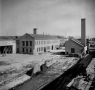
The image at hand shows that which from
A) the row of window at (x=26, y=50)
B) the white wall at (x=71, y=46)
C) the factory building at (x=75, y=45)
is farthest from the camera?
the row of window at (x=26, y=50)

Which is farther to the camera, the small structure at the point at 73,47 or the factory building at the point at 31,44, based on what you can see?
the factory building at the point at 31,44

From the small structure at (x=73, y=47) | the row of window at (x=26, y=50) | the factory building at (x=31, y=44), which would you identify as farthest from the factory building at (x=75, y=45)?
the row of window at (x=26, y=50)

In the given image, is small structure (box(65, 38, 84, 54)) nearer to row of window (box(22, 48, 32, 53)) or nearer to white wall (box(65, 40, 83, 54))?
white wall (box(65, 40, 83, 54))

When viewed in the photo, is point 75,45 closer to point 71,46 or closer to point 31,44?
point 71,46

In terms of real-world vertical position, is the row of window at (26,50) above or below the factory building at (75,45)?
below

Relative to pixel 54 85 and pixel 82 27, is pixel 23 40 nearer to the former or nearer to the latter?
pixel 82 27

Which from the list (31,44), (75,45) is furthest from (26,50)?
(75,45)

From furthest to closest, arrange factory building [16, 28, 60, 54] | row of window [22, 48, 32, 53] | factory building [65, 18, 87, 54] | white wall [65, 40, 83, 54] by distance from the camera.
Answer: row of window [22, 48, 32, 53], factory building [16, 28, 60, 54], white wall [65, 40, 83, 54], factory building [65, 18, 87, 54]

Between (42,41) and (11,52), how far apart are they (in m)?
11.5

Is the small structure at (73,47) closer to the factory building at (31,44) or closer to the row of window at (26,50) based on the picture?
the factory building at (31,44)

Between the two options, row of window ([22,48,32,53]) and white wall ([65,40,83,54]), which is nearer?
white wall ([65,40,83,54])

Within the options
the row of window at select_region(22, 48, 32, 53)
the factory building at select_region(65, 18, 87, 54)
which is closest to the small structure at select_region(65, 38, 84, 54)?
the factory building at select_region(65, 18, 87, 54)

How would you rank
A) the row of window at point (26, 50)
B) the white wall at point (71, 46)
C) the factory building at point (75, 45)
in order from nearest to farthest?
the factory building at point (75, 45)
the white wall at point (71, 46)
the row of window at point (26, 50)

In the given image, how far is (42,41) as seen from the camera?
3978 cm
